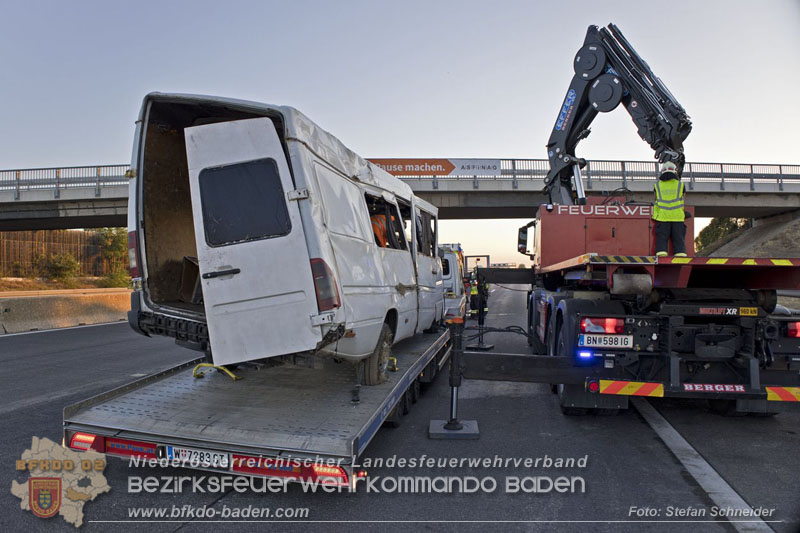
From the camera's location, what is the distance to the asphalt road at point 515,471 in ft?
12.1

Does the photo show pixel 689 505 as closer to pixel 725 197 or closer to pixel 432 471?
pixel 432 471

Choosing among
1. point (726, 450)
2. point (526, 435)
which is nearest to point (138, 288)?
point (526, 435)

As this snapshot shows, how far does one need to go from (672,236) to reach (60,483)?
7.15 metres

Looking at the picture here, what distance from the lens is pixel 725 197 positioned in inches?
1118

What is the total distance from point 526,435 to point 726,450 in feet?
6.17

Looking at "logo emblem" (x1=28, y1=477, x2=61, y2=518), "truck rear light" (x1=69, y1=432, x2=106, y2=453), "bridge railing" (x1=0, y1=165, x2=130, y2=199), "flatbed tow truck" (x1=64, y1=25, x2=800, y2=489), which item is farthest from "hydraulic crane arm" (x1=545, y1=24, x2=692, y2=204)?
"bridge railing" (x1=0, y1=165, x2=130, y2=199)

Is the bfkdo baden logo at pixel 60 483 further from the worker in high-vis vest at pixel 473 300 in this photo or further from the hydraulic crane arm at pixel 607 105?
the worker in high-vis vest at pixel 473 300

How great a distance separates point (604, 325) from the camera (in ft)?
17.6

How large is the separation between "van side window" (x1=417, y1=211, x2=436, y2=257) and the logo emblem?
5.13 meters

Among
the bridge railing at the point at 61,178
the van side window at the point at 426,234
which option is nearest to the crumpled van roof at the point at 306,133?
the van side window at the point at 426,234

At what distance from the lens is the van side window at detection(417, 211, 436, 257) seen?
26.6 ft

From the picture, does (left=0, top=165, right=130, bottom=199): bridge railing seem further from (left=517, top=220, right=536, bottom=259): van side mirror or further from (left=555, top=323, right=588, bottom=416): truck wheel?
(left=555, top=323, right=588, bottom=416): truck wheel

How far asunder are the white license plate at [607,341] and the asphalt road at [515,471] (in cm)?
100

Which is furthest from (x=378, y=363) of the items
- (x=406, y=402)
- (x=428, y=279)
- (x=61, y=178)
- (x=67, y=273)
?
(x=67, y=273)
